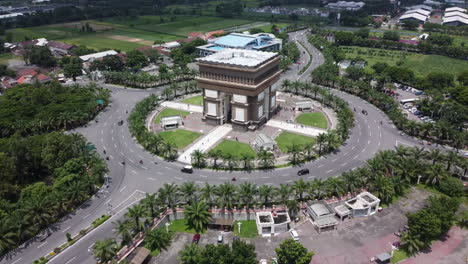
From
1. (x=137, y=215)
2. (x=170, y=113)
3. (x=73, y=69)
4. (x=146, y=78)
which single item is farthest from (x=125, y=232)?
(x=73, y=69)

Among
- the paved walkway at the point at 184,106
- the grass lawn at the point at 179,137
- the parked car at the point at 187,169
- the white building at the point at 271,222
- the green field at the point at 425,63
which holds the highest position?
the green field at the point at 425,63

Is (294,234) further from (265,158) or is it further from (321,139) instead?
(321,139)

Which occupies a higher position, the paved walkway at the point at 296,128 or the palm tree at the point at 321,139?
the palm tree at the point at 321,139

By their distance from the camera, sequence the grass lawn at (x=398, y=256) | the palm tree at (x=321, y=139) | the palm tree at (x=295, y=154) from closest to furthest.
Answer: the grass lawn at (x=398, y=256)
the palm tree at (x=295, y=154)
the palm tree at (x=321, y=139)

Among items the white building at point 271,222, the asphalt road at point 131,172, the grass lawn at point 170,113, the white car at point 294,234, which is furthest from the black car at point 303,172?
the grass lawn at point 170,113

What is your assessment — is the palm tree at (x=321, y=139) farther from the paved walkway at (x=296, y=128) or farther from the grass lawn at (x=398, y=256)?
the grass lawn at (x=398, y=256)

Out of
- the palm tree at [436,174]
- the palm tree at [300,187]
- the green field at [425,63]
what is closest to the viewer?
the palm tree at [300,187]

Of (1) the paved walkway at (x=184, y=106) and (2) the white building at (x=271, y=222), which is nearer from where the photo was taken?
(2) the white building at (x=271, y=222)
